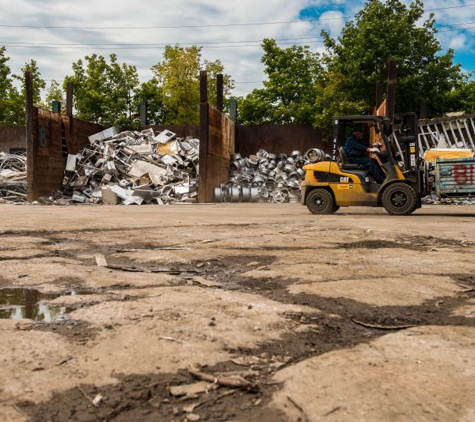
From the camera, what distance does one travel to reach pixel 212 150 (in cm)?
1711

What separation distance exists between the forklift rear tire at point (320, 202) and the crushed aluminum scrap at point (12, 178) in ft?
33.7

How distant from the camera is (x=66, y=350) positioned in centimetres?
218

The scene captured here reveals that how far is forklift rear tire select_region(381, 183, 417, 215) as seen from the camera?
33.3ft

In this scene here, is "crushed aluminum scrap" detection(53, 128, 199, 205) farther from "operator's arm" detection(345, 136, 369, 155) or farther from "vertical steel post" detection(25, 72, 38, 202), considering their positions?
"operator's arm" detection(345, 136, 369, 155)

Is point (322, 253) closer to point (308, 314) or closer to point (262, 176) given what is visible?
point (308, 314)

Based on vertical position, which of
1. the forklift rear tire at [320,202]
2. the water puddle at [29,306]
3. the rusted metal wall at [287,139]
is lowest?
the water puddle at [29,306]

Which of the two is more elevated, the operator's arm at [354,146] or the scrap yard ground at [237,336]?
the operator's arm at [354,146]

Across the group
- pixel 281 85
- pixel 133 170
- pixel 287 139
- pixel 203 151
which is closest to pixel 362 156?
Answer: pixel 203 151

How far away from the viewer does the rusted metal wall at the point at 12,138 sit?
2273 cm

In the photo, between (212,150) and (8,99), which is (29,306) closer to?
(212,150)

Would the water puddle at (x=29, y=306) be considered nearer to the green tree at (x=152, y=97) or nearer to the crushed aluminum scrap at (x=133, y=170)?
the crushed aluminum scrap at (x=133, y=170)

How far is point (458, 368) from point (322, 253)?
9.74ft

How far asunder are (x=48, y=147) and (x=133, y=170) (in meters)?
2.81

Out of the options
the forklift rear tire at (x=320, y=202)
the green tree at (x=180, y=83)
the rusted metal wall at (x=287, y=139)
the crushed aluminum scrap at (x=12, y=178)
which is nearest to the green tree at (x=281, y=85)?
the green tree at (x=180, y=83)
